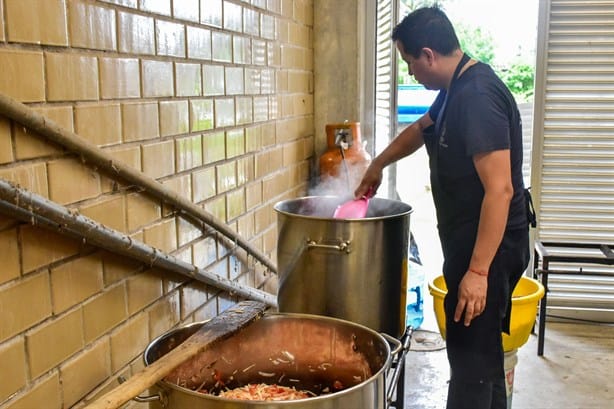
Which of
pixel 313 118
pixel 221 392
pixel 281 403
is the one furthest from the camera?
pixel 313 118

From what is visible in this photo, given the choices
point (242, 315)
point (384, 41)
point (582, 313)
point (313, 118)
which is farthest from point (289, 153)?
point (582, 313)

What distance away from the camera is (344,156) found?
3.03 m

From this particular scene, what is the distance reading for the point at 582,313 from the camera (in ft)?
12.2

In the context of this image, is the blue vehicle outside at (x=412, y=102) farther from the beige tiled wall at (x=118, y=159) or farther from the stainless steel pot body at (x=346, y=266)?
the stainless steel pot body at (x=346, y=266)

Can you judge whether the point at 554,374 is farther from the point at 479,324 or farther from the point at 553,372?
the point at 479,324

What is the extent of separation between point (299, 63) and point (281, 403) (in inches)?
86.9

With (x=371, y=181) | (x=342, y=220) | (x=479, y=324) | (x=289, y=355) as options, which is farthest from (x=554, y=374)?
(x=289, y=355)

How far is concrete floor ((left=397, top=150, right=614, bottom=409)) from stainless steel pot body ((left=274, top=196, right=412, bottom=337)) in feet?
3.49

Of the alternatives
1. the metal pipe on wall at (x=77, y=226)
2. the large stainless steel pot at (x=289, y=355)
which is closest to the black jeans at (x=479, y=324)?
the large stainless steel pot at (x=289, y=355)

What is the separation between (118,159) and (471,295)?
1.14 meters

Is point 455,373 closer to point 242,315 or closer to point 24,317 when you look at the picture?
point 242,315

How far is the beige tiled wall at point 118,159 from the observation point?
1229 mm

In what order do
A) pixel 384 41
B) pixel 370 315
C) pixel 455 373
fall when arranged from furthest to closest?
pixel 384 41 < pixel 455 373 < pixel 370 315

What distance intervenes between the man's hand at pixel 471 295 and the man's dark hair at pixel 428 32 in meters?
0.75
